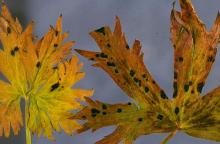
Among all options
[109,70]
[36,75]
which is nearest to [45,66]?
[36,75]

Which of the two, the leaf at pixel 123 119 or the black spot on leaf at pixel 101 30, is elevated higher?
the black spot on leaf at pixel 101 30

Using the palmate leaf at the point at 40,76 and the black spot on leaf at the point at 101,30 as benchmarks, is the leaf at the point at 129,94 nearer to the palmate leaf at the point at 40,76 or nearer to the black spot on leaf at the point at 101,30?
the black spot on leaf at the point at 101,30

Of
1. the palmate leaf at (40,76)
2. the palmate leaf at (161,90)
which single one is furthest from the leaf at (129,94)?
the palmate leaf at (40,76)

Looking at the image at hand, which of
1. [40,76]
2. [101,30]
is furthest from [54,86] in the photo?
[101,30]

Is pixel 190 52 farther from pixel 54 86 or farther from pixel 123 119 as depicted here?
pixel 54 86

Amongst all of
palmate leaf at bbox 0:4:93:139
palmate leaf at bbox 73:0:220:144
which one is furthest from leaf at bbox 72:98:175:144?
palmate leaf at bbox 0:4:93:139

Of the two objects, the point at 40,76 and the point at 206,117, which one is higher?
the point at 40,76

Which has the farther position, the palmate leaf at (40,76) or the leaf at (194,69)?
the palmate leaf at (40,76)
